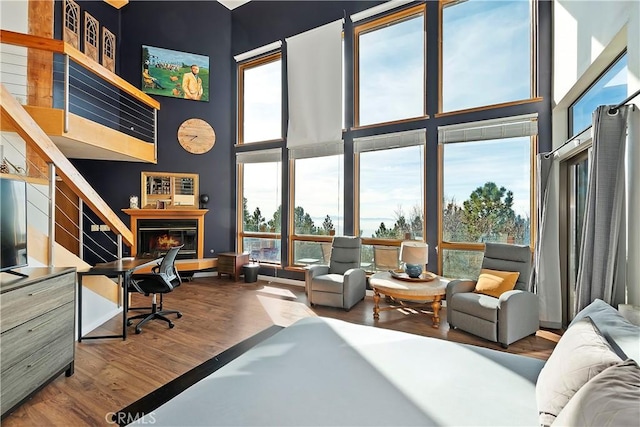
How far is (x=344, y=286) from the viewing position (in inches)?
164

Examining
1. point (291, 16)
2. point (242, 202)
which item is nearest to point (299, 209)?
point (242, 202)

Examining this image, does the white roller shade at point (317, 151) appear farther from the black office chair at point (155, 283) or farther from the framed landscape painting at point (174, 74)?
the black office chair at point (155, 283)

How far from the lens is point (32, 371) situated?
81.7 inches

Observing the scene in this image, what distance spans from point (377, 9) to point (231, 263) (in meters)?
5.28

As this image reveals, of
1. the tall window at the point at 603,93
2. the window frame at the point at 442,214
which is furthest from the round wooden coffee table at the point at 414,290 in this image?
the tall window at the point at 603,93

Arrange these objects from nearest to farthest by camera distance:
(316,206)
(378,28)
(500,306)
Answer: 1. (500,306)
2. (378,28)
3. (316,206)

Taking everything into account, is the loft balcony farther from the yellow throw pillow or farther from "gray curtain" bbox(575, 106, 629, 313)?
the yellow throw pillow

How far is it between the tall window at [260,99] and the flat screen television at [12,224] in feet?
14.7

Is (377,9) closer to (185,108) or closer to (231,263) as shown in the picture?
(185,108)

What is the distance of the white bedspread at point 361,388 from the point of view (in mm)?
1146

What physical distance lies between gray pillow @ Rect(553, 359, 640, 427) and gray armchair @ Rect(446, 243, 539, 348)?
2221mm

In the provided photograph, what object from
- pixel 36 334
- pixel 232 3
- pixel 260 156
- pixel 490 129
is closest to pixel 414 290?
pixel 490 129

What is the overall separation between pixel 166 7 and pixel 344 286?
6773 mm

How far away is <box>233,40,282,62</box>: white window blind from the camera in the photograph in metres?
6.16
